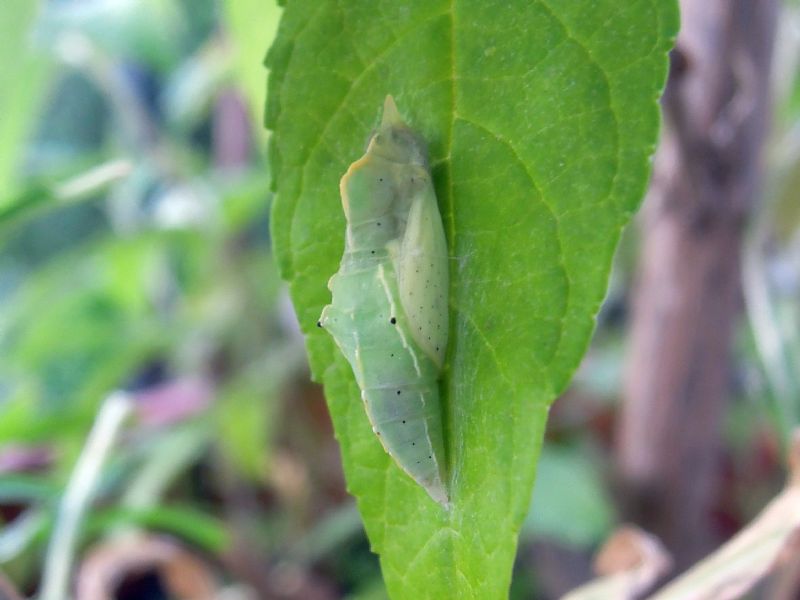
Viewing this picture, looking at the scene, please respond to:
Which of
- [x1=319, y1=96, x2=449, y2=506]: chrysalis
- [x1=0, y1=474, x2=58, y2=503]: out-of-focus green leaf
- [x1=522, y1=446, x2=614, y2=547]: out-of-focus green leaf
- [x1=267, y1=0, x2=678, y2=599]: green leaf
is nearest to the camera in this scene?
[x1=267, y1=0, x2=678, y2=599]: green leaf

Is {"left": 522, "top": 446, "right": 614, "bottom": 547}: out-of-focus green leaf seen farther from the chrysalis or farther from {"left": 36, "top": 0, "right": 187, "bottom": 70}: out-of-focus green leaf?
{"left": 36, "top": 0, "right": 187, "bottom": 70}: out-of-focus green leaf

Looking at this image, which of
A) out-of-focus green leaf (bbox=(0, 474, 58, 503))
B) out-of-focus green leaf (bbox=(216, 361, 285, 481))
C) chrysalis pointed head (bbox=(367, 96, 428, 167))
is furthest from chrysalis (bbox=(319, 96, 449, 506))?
out-of-focus green leaf (bbox=(216, 361, 285, 481))

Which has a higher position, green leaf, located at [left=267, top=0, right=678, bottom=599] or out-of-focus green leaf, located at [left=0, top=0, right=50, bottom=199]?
out-of-focus green leaf, located at [left=0, top=0, right=50, bottom=199]

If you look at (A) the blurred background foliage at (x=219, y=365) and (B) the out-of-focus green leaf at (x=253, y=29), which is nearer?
(B) the out-of-focus green leaf at (x=253, y=29)

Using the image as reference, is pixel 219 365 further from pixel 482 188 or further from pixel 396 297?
pixel 482 188

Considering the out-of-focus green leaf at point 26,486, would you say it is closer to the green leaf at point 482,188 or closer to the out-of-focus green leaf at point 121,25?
the green leaf at point 482,188

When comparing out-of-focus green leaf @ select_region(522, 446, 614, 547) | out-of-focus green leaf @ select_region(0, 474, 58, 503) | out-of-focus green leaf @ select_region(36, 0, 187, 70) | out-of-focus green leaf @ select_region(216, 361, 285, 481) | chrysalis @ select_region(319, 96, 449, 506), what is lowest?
out-of-focus green leaf @ select_region(522, 446, 614, 547)

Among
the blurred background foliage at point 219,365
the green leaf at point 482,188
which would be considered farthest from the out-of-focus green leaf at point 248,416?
the green leaf at point 482,188
